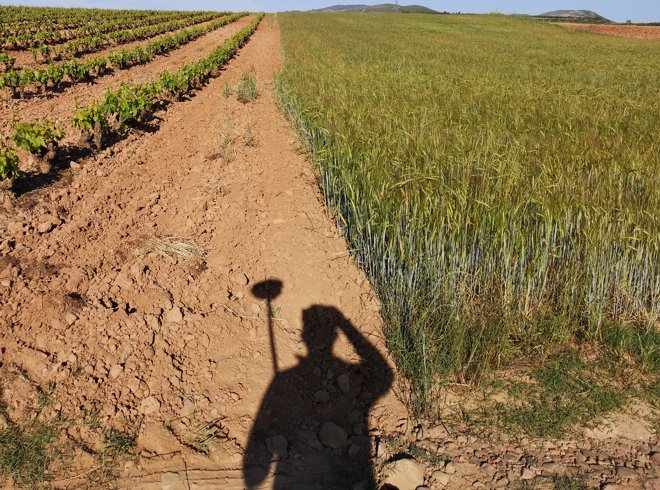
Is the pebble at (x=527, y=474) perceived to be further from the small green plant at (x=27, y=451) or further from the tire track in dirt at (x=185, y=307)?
the small green plant at (x=27, y=451)

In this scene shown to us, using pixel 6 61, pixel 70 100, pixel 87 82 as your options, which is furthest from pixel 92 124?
pixel 6 61

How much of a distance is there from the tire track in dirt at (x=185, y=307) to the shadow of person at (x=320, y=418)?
19 mm

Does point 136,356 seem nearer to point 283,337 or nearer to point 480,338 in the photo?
point 283,337

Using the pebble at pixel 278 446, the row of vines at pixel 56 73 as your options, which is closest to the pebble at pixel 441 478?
the pebble at pixel 278 446

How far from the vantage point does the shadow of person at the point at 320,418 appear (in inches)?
97.4

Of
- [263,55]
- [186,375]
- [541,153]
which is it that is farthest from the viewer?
[263,55]

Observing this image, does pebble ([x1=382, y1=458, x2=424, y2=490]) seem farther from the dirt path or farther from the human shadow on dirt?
the dirt path

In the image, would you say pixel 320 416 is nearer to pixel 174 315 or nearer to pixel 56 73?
pixel 174 315

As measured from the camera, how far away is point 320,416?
2.88 meters

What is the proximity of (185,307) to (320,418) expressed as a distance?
4.73ft

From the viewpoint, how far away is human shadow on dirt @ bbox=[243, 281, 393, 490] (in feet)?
8.13

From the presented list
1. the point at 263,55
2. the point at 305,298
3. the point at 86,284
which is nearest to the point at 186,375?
the point at 305,298

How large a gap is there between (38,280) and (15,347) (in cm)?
83

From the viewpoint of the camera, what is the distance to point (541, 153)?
450 centimetres
